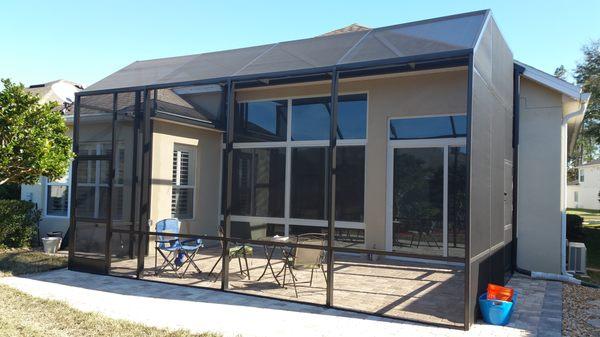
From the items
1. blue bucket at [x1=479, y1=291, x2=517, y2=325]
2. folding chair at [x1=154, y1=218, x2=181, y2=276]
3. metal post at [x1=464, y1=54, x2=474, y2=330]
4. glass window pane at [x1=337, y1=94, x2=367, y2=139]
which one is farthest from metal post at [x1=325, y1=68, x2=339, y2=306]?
glass window pane at [x1=337, y1=94, x2=367, y2=139]

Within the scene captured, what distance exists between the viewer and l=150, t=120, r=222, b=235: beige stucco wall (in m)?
8.64

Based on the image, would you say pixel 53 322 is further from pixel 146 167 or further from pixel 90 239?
pixel 146 167

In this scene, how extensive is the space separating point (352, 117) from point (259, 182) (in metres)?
2.64

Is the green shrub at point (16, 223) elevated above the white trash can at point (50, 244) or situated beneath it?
elevated above

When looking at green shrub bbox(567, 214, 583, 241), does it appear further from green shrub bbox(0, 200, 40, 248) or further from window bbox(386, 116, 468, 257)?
green shrub bbox(0, 200, 40, 248)

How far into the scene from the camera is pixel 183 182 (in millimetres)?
9523

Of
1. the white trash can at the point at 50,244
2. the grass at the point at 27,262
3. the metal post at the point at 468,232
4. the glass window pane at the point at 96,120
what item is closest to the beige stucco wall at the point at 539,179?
the metal post at the point at 468,232

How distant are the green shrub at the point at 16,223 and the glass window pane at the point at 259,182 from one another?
4422 millimetres

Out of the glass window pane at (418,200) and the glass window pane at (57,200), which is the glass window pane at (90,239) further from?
the glass window pane at (418,200)

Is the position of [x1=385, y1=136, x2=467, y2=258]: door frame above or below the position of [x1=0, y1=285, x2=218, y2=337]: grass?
above

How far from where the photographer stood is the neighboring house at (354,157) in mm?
5352

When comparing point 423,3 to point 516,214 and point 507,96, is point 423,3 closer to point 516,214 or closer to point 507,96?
point 507,96

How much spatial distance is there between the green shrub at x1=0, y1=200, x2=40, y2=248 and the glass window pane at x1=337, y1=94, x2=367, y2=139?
23.0ft

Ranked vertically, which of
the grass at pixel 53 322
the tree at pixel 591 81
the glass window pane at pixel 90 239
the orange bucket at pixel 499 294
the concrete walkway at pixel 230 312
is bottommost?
the concrete walkway at pixel 230 312
